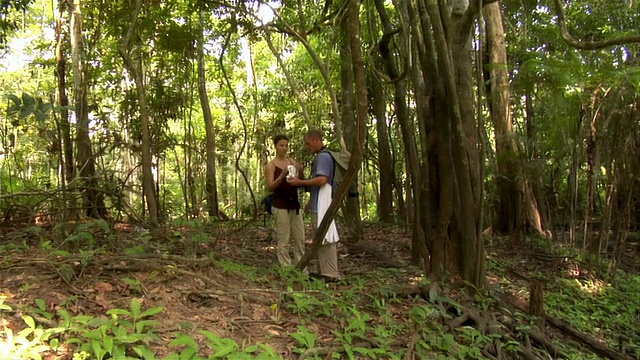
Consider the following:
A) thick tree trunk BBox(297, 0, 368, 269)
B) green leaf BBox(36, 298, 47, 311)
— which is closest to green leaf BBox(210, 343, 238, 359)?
green leaf BBox(36, 298, 47, 311)

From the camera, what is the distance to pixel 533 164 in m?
8.75

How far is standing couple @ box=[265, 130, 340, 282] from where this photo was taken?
5535 mm

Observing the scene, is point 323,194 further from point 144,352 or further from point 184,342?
point 144,352

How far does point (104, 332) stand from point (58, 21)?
8307 millimetres

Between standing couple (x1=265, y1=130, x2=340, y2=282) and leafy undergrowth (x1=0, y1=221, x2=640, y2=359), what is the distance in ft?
1.03

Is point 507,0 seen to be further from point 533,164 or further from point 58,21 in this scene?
point 58,21

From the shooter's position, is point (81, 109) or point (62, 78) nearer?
point (81, 109)

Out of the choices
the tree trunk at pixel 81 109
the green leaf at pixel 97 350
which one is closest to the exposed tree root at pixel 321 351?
the green leaf at pixel 97 350

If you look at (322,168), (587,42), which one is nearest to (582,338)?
(587,42)

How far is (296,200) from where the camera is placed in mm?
5883

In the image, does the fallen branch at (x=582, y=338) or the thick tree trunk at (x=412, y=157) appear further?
the thick tree trunk at (x=412, y=157)

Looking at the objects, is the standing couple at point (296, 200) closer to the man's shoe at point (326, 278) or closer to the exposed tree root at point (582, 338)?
the man's shoe at point (326, 278)

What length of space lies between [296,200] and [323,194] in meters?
0.44

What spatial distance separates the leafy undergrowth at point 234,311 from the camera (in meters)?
3.15
